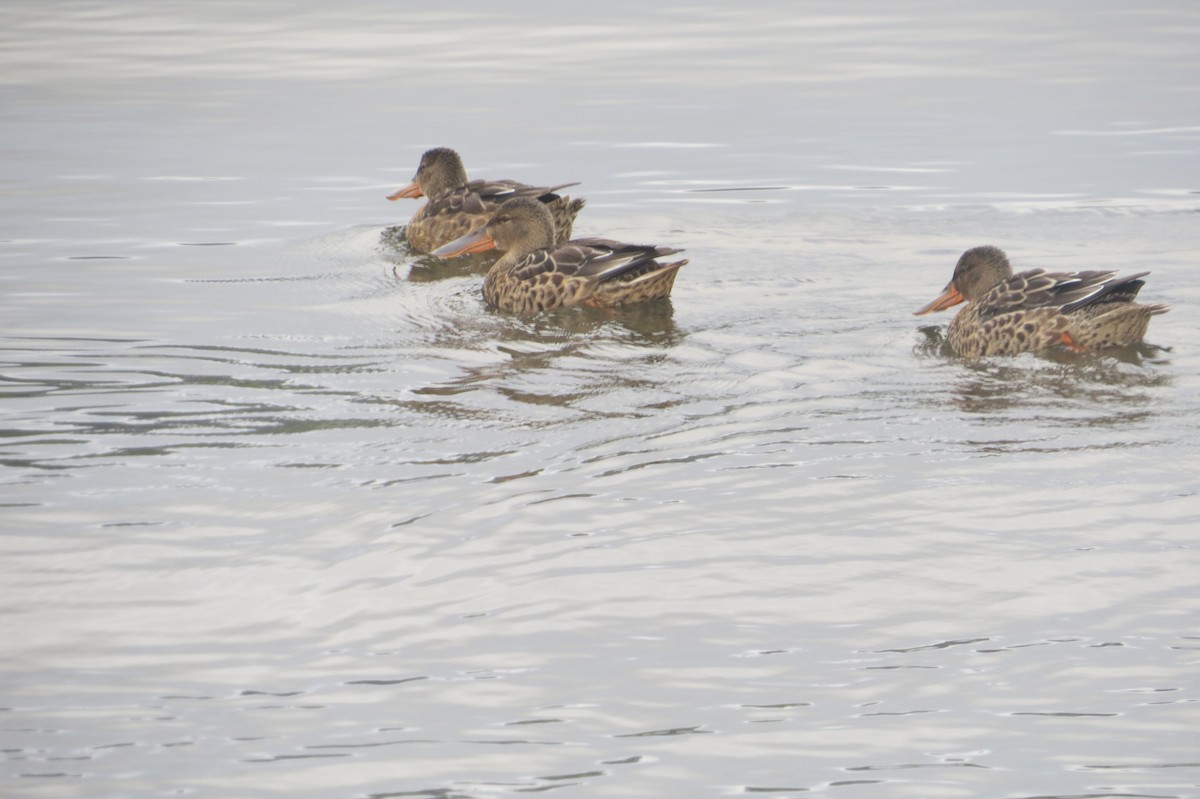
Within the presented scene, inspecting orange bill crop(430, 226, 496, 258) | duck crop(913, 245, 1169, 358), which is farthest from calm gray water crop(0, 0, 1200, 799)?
orange bill crop(430, 226, 496, 258)

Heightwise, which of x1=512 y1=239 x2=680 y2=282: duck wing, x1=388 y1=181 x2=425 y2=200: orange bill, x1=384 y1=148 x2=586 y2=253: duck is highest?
x1=388 y1=181 x2=425 y2=200: orange bill

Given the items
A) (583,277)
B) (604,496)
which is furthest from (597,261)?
(604,496)

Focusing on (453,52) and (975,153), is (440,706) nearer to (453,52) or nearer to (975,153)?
(975,153)

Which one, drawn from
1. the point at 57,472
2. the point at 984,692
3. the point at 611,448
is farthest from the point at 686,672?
the point at 57,472

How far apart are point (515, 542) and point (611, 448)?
48.3 inches

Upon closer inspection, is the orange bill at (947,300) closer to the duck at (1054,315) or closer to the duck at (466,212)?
the duck at (1054,315)

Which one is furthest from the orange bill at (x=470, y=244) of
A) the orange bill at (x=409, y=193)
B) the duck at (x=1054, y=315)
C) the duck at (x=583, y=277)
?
the duck at (x=1054, y=315)

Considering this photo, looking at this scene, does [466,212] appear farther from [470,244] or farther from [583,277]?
[583,277]

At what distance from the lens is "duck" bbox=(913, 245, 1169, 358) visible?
30.0 ft

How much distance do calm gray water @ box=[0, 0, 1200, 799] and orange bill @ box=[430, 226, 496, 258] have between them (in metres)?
0.28

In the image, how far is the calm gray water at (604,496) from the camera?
4.95m

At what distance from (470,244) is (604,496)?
5453 millimetres

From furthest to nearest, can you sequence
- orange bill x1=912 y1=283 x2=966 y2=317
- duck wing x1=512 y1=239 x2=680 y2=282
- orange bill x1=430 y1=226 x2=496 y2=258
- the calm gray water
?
orange bill x1=430 y1=226 x2=496 y2=258 < duck wing x1=512 y1=239 x2=680 y2=282 < orange bill x1=912 y1=283 x2=966 y2=317 < the calm gray water

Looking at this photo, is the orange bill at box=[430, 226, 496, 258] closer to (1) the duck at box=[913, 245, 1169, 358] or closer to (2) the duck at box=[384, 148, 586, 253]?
(2) the duck at box=[384, 148, 586, 253]
